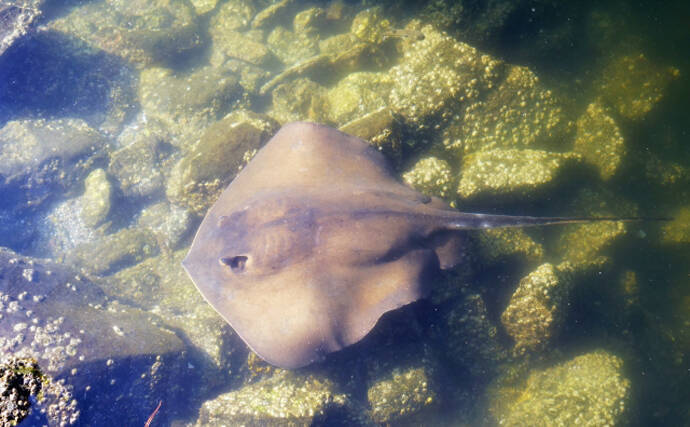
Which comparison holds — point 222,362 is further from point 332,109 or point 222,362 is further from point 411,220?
point 332,109

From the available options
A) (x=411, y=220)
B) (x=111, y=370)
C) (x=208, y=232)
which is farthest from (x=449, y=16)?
(x=111, y=370)

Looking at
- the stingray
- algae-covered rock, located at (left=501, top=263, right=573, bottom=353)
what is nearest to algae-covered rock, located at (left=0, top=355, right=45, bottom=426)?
the stingray

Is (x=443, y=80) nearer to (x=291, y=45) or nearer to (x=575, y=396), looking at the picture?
(x=575, y=396)

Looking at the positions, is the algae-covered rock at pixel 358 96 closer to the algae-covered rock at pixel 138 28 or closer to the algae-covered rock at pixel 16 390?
the algae-covered rock at pixel 138 28

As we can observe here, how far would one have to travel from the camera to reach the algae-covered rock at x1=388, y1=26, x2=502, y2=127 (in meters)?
5.93

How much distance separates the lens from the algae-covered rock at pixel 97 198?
8719mm

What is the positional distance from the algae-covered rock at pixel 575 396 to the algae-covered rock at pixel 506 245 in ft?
5.87

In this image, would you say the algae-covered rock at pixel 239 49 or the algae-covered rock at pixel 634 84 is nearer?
the algae-covered rock at pixel 634 84

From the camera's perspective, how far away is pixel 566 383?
5434mm

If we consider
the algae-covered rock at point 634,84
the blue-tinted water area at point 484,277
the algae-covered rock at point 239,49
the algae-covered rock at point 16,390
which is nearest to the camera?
the algae-covered rock at point 16,390

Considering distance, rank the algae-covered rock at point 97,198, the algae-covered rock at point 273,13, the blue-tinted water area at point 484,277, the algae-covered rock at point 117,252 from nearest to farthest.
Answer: the blue-tinted water area at point 484,277 < the algae-covered rock at point 117,252 < the algae-covered rock at point 97,198 < the algae-covered rock at point 273,13

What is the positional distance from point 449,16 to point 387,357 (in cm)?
563

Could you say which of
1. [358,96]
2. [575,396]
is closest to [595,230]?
[575,396]

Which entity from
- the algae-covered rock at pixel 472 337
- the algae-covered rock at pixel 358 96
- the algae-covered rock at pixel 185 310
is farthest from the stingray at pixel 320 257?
the algae-covered rock at pixel 358 96
